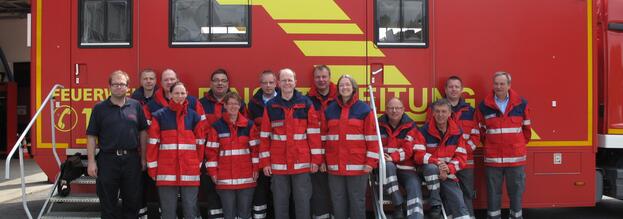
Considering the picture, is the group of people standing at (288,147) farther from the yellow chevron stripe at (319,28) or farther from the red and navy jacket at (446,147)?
the yellow chevron stripe at (319,28)

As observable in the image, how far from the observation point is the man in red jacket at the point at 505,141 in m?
5.09

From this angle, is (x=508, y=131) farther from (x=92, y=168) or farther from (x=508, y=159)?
(x=92, y=168)

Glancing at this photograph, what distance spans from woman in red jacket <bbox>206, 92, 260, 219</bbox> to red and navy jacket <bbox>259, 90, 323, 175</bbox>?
0.13 m

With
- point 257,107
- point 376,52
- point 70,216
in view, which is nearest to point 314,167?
point 257,107

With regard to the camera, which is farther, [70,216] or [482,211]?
[482,211]

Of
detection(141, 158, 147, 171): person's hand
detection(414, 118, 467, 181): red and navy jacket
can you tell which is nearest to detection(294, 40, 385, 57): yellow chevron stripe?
detection(414, 118, 467, 181): red and navy jacket

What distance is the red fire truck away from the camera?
16.9 feet

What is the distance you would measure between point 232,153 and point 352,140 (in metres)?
1.10

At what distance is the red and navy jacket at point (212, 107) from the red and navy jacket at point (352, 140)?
92 cm

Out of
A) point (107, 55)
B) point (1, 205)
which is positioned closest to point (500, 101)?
point (107, 55)

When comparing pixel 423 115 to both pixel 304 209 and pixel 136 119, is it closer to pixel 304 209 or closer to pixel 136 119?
pixel 304 209

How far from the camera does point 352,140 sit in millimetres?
4676

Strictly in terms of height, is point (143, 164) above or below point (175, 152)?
below

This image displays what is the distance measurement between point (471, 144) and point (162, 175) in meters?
2.98
